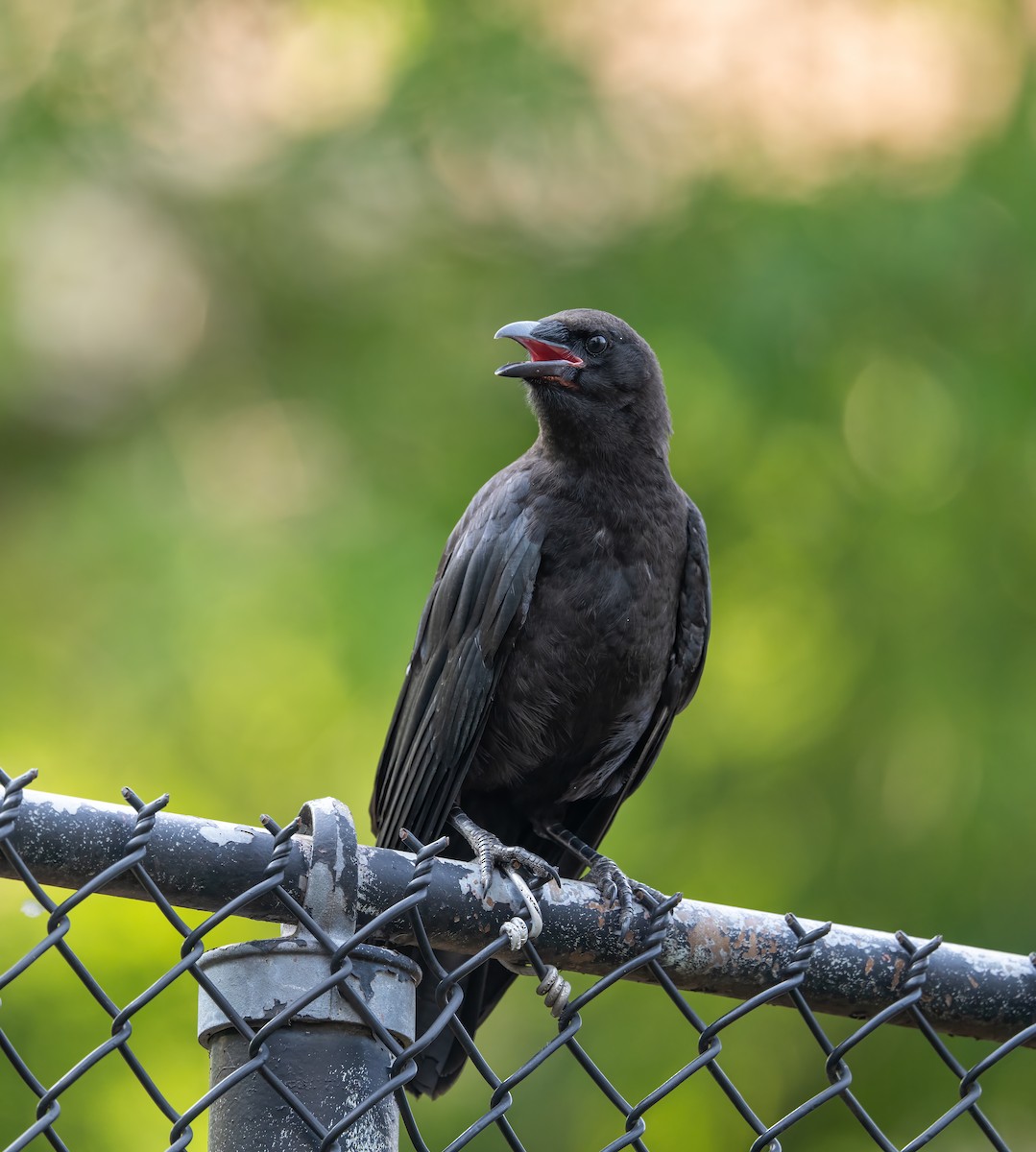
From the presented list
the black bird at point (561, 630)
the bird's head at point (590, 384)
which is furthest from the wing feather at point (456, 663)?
the bird's head at point (590, 384)

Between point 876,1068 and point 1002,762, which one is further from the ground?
point 1002,762

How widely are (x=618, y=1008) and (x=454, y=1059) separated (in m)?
1.77

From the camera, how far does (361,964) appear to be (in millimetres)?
1703

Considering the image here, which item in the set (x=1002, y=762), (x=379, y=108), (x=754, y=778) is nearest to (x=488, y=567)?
(x=754, y=778)

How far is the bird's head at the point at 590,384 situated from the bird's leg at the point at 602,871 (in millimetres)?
1079

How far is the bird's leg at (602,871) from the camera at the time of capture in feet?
6.69

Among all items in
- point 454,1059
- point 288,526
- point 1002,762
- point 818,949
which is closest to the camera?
point 818,949

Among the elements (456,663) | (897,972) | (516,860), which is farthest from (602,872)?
(897,972)

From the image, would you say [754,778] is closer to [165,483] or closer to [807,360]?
[807,360]

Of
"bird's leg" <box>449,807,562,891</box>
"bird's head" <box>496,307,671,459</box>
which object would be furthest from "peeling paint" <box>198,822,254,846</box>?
"bird's head" <box>496,307,671,459</box>

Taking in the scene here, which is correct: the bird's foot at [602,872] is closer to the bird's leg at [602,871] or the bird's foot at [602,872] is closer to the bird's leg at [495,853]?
the bird's leg at [602,871]

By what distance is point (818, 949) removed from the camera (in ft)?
6.82

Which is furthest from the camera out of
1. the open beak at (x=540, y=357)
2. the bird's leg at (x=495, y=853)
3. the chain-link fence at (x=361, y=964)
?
the open beak at (x=540, y=357)

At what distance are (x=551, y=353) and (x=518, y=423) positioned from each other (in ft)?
4.28
